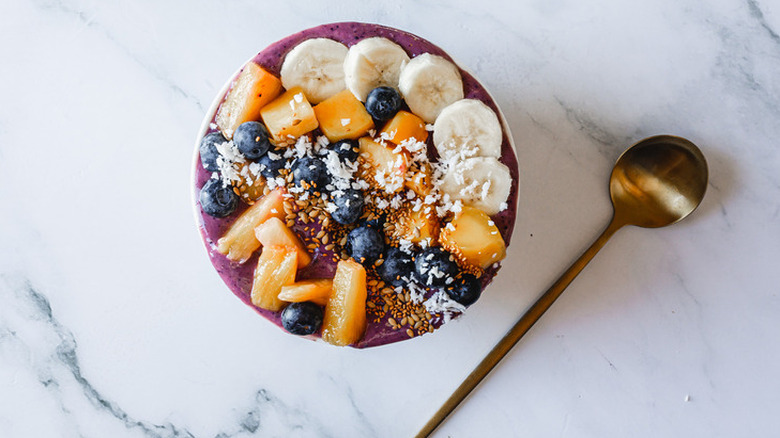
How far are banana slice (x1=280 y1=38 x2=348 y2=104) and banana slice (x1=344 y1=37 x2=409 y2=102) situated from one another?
0.10 ft

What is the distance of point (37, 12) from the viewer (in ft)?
7.55

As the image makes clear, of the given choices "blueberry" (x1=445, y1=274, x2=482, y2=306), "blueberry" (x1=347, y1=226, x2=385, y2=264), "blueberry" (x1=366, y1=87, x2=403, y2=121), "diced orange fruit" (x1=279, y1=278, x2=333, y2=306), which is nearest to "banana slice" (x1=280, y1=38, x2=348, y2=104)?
"blueberry" (x1=366, y1=87, x2=403, y2=121)

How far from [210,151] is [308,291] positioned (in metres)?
0.47

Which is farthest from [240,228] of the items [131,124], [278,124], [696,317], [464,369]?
[696,317]

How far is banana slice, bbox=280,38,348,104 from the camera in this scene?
186cm

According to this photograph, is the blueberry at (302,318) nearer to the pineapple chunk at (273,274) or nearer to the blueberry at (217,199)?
the pineapple chunk at (273,274)

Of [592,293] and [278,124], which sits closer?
[278,124]

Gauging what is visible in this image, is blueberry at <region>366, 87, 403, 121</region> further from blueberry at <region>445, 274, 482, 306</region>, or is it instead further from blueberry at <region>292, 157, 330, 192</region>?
blueberry at <region>445, 274, 482, 306</region>

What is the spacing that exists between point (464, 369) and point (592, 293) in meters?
0.49

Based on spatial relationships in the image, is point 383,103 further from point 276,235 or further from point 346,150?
point 276,235

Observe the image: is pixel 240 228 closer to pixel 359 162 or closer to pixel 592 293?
pixel 359 162

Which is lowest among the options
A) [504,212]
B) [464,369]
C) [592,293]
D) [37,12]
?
[464,369]

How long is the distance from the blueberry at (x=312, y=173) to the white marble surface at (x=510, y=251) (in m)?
0.64

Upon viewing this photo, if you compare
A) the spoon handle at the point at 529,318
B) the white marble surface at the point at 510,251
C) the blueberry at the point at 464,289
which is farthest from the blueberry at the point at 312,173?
the spoon handle at the point at 529,318
